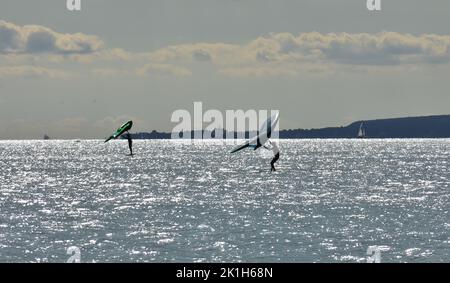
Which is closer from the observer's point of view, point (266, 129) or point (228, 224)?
point (266, 129)

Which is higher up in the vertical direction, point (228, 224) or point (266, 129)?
point (266, 129)

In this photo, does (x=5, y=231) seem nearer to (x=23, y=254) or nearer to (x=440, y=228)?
(x=23, y=254)

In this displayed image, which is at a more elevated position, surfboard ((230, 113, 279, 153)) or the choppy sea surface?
surfboard ((230, 113, 279, 153))

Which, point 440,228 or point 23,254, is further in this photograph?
point 440,228

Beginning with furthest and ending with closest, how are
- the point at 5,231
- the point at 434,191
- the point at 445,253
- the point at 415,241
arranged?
the point at 434,191 → the point at 5,231 → the point at 415,241 → the point at 445,253

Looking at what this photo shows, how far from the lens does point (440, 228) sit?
51.7m

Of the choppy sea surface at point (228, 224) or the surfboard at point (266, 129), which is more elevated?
the surfboard at point (266, 129)

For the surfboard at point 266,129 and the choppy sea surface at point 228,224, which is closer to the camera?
the choppy sea surface at point 228,224

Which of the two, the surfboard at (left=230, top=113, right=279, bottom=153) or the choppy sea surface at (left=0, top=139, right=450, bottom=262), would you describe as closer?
the choppy sea surface at (left=0, top=139, right=450, bottom=262)
